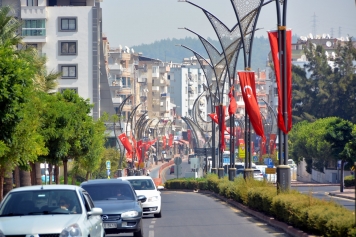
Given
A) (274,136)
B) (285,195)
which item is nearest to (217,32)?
(285,195)

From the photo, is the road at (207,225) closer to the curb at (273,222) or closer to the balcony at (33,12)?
the curb at (273,222)

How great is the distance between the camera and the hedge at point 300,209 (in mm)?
13148

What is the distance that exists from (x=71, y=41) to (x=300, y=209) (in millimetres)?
66367

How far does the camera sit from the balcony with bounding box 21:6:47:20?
3118 inches

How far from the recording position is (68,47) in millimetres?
81312

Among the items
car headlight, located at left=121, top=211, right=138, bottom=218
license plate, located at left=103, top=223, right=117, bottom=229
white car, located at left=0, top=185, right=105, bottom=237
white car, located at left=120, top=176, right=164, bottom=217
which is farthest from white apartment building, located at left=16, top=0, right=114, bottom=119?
white car, located at left=0, top=185, right=105, bottom=237

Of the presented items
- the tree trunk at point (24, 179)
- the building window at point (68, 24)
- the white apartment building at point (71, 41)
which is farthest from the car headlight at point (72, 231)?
the building window at point (68, 24)

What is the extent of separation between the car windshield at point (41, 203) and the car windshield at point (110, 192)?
226 inches

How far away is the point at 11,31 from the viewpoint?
30922 millimetres

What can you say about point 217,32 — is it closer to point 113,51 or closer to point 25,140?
point 25,140

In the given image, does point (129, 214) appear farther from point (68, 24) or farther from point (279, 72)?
point (68, 24)

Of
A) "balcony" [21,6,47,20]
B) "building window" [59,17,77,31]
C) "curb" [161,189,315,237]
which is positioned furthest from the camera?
"building window" [59,17,77,31]

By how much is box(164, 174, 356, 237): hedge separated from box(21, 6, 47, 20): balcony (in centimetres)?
5242

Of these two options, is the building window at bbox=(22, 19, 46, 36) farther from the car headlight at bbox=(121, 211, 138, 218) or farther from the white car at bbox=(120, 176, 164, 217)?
the car headlight at bbox=(121, 211, 138, 218)
